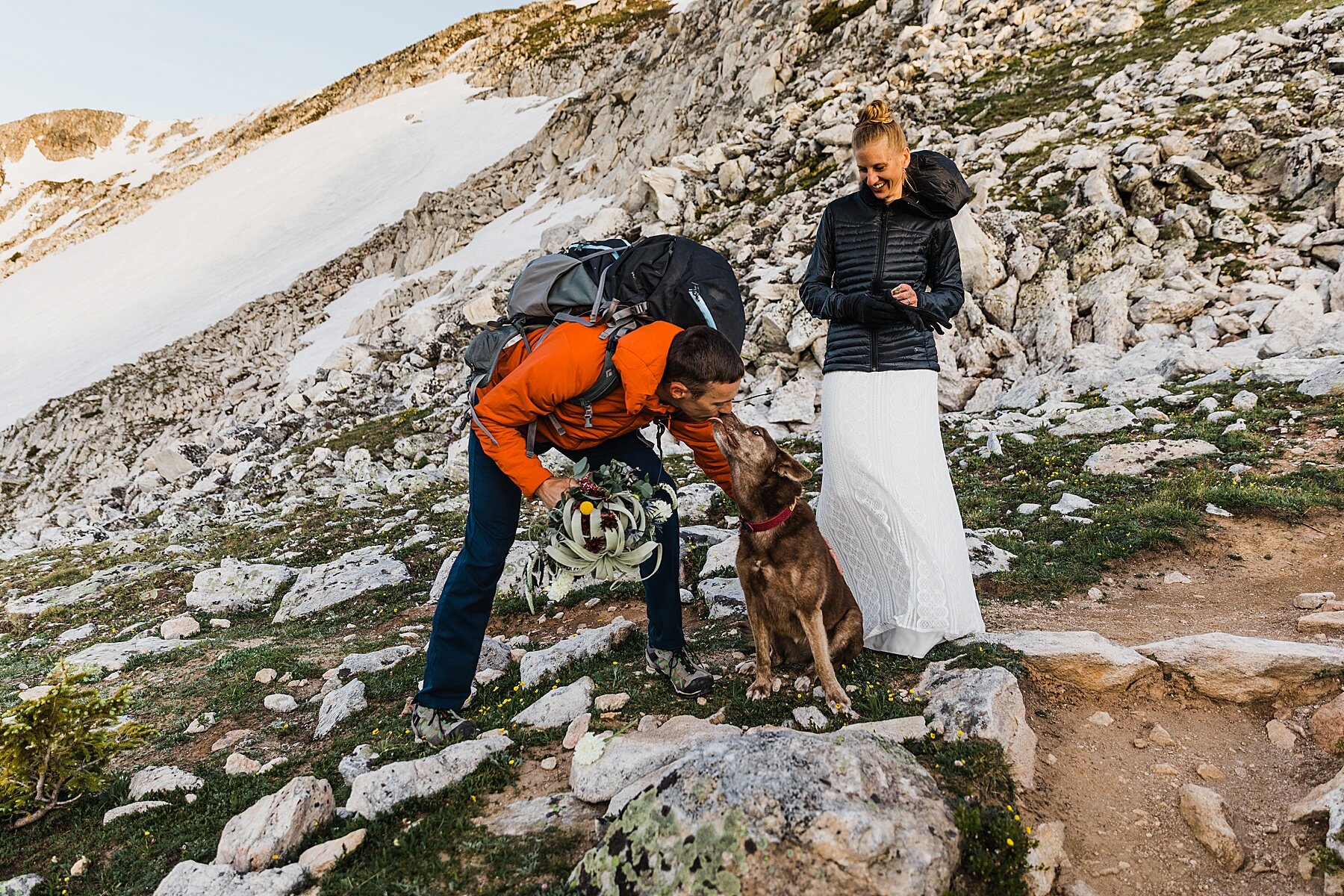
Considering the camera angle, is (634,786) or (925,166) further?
(925,166)

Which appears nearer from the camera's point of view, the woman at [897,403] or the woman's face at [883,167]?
the woman's face at [883,167]

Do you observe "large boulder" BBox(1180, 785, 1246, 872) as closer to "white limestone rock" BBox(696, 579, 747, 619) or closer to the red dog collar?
the red dog collar

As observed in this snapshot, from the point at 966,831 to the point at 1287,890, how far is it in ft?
4.30

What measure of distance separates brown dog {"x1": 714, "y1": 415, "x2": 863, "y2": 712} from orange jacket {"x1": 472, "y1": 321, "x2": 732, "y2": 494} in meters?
0.32

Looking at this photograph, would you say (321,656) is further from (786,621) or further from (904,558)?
(904,558)

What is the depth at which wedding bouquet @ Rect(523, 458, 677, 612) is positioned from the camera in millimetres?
4066

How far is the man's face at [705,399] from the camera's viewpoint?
3.83 meters

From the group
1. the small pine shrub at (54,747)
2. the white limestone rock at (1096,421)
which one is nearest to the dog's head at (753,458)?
the small pine shrub at (54,747)

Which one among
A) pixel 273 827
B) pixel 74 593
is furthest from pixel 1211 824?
pixel 74 593

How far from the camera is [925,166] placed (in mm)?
4715

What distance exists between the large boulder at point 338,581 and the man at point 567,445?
549cm

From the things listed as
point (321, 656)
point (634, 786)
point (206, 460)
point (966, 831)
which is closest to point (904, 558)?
point (966, 831)

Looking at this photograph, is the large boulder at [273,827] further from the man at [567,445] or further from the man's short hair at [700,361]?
the man's short hair at [700,361]

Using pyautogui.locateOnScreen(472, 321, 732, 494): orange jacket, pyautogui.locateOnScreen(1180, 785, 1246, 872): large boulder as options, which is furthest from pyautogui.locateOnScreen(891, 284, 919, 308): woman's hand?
pyautogui.locateOnScreen(1180, 785, 1246, 872): large boulder
